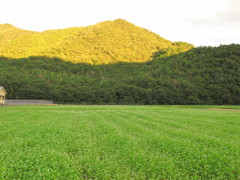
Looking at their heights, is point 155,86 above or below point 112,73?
below

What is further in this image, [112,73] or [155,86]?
[112,73]

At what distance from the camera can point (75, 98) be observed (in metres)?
94.1

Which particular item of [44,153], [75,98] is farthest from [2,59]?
[44,153]

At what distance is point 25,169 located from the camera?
7.28 metres

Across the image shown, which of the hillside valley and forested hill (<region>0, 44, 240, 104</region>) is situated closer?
forested hill (<region>0, 44, 240, 104</region>)

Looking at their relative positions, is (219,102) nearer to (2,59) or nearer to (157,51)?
(157,51)

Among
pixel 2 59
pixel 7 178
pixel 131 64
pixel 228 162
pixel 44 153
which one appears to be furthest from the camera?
pixel 131 64

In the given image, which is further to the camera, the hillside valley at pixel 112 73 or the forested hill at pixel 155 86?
the hillside valley at pixel 112 73

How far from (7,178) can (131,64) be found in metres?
163

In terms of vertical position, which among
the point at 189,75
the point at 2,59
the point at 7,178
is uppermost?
the point at 2,59

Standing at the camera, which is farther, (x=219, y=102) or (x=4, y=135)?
(x=219, y=102)

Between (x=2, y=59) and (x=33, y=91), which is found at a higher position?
(x=2, y=59)

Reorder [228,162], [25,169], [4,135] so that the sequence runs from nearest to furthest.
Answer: [25,169], [228,162], [4,135]

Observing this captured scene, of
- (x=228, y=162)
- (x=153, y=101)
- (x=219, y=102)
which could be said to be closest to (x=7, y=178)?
(x=228, y=162)
